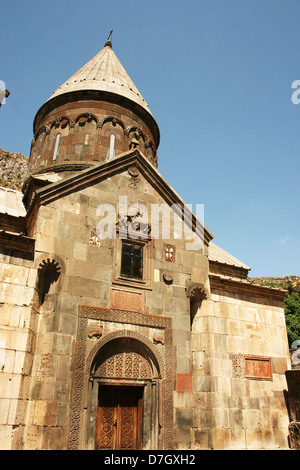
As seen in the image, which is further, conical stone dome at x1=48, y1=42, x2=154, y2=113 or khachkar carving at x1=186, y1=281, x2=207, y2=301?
conical stone dome at x1=48, y1=42, x2=154, y2=113

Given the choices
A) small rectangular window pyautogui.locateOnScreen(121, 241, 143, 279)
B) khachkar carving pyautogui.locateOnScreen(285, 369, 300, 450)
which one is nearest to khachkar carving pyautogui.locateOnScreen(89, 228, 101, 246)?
small rectangular window pyautogui.locateOnScreen(121, 241, 143, 279)

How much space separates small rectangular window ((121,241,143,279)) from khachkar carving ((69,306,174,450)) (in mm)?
1036

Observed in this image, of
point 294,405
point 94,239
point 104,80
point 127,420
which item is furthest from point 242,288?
point 104,80

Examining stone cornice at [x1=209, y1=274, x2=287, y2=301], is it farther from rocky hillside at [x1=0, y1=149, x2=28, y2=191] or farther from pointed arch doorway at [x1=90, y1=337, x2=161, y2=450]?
rocky hillside at [x1=0, y1=149, x2=28, y2=191]

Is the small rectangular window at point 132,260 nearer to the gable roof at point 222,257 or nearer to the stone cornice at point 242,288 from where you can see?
the stone cornice at point 242,288

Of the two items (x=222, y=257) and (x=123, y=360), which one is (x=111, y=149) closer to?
(x=222, y=257)

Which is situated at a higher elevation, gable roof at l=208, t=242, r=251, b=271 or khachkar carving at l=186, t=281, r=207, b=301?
gable roof at l=208, t=242, r=251, b=271

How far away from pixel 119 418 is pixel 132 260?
3.74 metres

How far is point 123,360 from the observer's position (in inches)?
347

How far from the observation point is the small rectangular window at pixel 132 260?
9.56 meters

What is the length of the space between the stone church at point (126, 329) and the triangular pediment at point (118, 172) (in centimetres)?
3

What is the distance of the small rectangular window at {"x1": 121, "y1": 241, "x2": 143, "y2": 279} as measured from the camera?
376 inches
